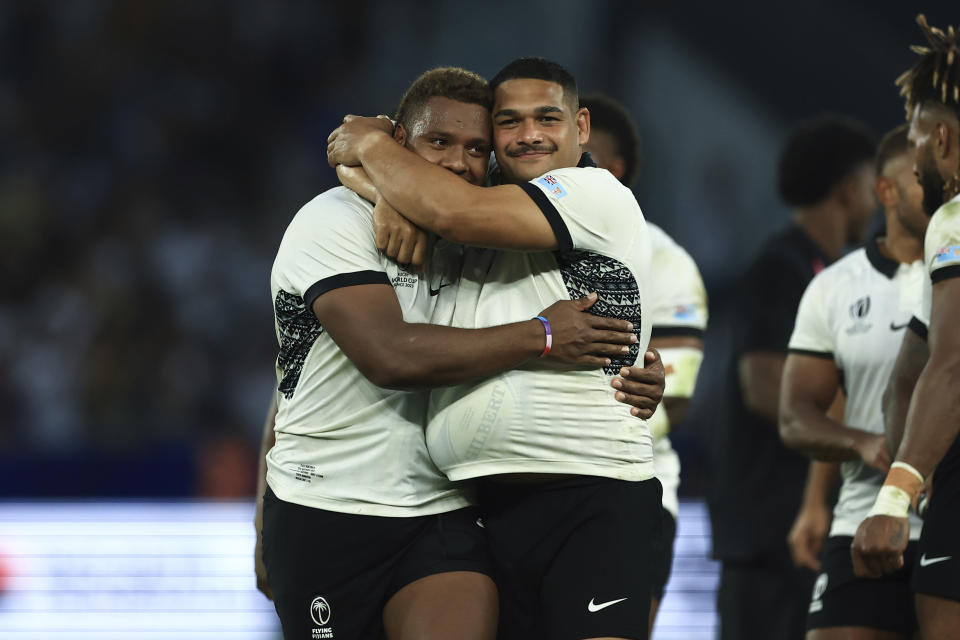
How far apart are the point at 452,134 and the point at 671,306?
1826 millimetres

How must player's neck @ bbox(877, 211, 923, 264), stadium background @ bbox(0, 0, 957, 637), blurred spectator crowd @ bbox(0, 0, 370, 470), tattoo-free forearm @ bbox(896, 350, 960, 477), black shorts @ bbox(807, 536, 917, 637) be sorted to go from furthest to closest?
stadium background @ bbox(0, 0, 957, 637)
blurred spectator crowd @ bbox(0, 0, 370, 470)
player's neck @ bbox(877, 211, 923, 264)
black shorts @ bbox(807, 536, 917, 637)
tattoo-free forearm @ bbox(896, 350, 960, 477)

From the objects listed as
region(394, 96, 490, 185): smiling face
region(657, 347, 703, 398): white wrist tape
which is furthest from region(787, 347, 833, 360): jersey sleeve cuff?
region(394, 96, 490, 185): smiling face

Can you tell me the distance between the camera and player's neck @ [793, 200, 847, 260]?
19.7ft

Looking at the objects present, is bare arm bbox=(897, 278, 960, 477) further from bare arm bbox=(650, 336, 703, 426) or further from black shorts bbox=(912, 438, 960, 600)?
bare arm bbox=(650, 336, 703, 426)

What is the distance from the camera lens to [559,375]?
10.8ft

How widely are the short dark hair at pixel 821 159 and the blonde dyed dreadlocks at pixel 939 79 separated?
6.61ft

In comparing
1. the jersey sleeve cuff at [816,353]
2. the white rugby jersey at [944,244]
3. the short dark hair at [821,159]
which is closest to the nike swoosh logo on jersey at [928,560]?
the white rugby jersey at [944,244]

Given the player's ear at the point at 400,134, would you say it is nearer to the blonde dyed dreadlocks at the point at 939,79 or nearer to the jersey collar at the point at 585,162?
the jersey collar at the point at 585,162

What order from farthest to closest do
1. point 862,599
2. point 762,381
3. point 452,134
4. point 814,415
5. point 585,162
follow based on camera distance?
point 762,381 → point 814,415 → point 862,599 → point 585,162 → point 452,134

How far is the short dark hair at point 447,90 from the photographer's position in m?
3.58

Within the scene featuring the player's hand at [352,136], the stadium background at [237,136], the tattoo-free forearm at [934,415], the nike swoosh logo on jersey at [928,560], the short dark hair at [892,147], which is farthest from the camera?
the stadium background at [237,136]

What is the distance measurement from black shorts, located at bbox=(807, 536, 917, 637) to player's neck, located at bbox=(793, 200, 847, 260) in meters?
2.08

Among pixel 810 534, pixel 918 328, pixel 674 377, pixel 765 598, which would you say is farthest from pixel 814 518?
pixel 918 328

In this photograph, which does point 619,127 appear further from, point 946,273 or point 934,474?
point 934,474
